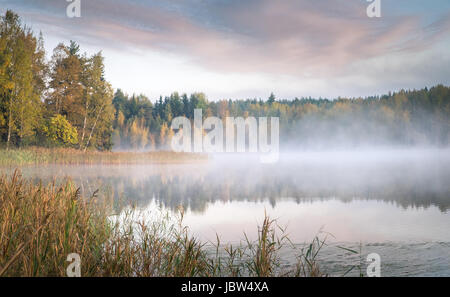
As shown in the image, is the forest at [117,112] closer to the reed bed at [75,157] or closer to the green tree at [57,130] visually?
the green tree at [57,130]

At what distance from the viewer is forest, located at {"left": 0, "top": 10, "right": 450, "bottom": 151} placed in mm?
24297

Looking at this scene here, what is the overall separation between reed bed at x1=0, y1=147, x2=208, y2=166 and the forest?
330cm

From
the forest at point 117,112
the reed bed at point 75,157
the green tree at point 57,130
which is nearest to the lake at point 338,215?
the reed bed at point 75,157

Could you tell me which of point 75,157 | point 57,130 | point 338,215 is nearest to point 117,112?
point 57,130

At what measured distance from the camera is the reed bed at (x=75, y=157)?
807 inches

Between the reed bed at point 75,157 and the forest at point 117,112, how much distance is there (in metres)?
3.30

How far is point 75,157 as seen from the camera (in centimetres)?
2378

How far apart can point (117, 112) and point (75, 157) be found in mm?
54467

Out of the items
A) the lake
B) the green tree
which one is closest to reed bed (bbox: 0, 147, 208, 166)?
the green tree

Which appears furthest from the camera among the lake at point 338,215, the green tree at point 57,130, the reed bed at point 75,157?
the green tree at point 57,130

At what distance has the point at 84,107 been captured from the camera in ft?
119

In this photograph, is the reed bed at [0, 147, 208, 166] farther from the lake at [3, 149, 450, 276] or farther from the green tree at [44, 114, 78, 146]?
the lake at [3, 149, 450, 276]
